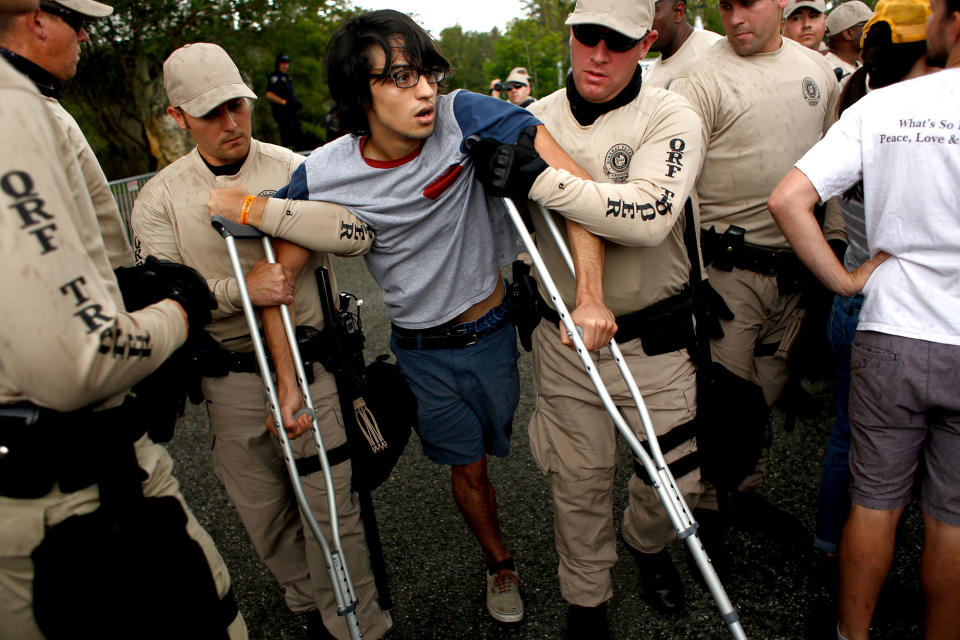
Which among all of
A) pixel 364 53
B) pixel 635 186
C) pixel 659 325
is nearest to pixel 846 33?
pixel 659 325

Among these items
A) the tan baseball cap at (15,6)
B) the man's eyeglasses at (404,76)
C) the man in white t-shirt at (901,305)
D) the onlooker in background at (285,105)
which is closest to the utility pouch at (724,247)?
the man in white t-shirt at (901,305)

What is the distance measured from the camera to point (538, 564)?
10.9ft

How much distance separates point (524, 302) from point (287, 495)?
1.40 metres

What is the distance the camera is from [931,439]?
2.29m

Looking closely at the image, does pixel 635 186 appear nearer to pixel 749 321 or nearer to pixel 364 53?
pixel 364 53

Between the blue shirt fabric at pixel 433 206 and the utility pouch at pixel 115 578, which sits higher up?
the blue shirt fabric at pixel 433 206

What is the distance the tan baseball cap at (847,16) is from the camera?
6.30 meters

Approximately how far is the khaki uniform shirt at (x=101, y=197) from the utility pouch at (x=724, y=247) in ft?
8.35

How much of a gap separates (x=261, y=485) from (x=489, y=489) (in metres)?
1.04

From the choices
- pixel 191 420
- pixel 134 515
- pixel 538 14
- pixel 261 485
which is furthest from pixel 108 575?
pixel 538 14

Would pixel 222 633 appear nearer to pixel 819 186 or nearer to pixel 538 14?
pixel 819 186

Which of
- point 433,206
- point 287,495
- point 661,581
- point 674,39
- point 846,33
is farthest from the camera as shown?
point 846,33

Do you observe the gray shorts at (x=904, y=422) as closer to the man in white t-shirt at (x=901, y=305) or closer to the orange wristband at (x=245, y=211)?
the man in white t-shirt at (x=901, y=305)

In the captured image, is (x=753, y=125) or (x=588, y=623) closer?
(x=588, y=623)
